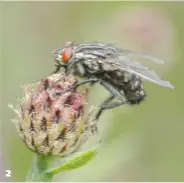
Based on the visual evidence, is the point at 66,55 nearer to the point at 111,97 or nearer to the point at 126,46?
the point at 111,97

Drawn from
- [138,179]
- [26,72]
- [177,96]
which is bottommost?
[138,179]

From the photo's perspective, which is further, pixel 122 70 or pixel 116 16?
pixel 116 16

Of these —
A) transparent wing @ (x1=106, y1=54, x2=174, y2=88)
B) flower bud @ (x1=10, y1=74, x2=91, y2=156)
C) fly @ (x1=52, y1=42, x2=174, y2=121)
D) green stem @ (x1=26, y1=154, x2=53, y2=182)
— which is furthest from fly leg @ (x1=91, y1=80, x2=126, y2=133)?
green stem @ (x1=26, y1=154, x2=53, y2=182)

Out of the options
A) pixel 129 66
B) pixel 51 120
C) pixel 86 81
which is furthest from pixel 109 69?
pixel 51 120

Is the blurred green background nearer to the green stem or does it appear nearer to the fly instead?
the fly

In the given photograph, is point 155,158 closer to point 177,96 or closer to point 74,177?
point 177,96

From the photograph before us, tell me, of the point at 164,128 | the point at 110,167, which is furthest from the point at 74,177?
the point at 164,128

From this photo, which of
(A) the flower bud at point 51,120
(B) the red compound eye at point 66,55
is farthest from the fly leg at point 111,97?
(A) the flower bud at point 51,120
